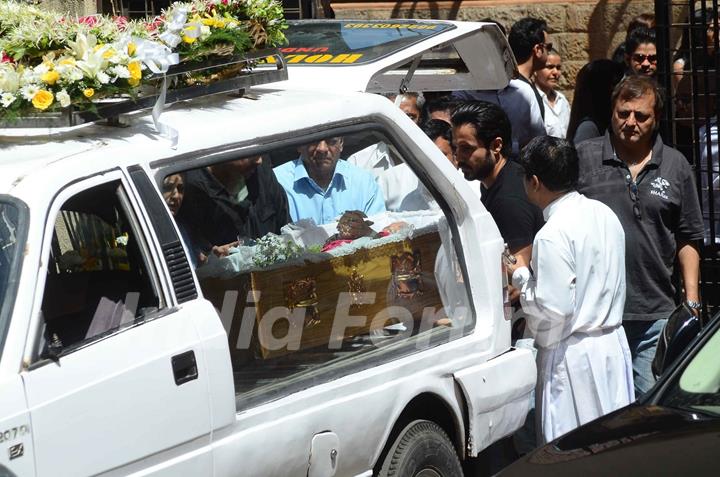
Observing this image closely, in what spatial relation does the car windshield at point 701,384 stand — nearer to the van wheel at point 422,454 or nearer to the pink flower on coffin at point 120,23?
the van wheel at point 422,454

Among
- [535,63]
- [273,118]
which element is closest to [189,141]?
[273,118]

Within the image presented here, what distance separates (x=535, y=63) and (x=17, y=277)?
19.9ft

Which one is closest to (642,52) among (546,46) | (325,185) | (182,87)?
(546,46)

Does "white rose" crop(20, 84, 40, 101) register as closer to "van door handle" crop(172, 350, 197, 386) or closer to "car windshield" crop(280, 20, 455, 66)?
"van door handle" crop(172, 350, 197, 386)

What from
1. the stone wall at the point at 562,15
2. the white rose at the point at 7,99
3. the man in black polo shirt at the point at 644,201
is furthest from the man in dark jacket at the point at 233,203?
the stone wall at the point at 562,15

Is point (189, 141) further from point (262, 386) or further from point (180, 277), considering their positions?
point (262, 386)

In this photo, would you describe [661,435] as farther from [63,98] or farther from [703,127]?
[703,127]

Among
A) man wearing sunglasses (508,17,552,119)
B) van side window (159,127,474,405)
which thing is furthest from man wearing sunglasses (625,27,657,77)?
van side window (159,127,474,405)

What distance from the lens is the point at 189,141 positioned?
4.19 meters

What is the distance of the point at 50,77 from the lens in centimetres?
388

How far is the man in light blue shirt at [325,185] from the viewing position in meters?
4.86

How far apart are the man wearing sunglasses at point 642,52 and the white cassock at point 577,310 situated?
3.56 metres

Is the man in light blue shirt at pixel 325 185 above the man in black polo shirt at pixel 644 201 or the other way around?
above

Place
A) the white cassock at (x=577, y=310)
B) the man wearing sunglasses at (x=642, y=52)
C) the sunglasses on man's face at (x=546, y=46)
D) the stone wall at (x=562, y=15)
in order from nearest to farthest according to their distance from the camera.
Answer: the white cassock at (x=577, y=310) < the sunglasses on man's face at (x=546, y=46) < the man wearing sunglasses at (x=642, y=52) < the stone wall at (x=562, y=15)
